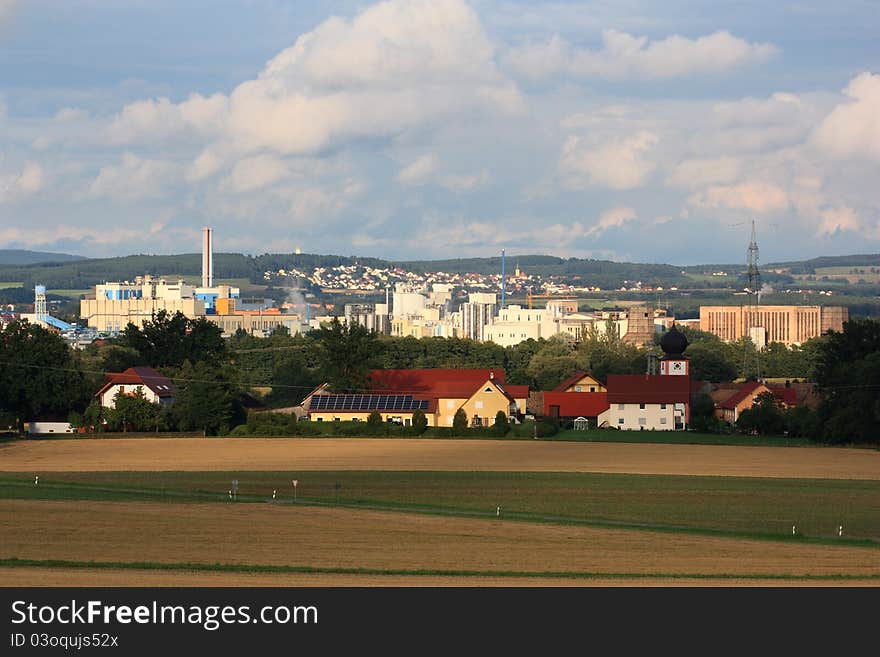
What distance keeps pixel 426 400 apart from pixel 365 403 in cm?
416

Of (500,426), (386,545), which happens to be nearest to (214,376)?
(500,426)

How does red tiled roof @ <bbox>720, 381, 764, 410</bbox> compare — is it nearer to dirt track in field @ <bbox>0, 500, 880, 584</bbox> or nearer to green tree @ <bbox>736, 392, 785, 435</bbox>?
green tree @ <bbox>736, 392, 785, 435</bbox>

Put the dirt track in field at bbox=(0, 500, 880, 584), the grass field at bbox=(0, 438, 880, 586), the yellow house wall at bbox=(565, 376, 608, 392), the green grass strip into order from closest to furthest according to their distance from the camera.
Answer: the green grass strip
the grass field at bbox=(0, 438, 880, 586)
the dirt track in field at bbox=(0, 500, 880, 584)
the yellow house wall at bbox=(565, 376, 608, 392)

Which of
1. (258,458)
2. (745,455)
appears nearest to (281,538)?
(258,458)

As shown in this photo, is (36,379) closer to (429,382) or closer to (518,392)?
(429,382)

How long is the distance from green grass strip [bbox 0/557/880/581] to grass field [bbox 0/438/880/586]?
0.07 metres

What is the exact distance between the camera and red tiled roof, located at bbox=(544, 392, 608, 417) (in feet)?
322

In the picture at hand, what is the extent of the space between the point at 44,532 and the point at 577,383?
241ft

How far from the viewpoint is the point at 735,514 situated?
142 ft

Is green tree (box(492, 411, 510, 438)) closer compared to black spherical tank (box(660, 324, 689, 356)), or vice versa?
green tree (box(492, 411, 510, 438))

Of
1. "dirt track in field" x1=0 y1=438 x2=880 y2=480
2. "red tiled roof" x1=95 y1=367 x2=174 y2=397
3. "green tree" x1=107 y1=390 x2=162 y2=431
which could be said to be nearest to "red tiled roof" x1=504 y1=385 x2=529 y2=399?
"dirt track in field" x1=0 y1=438 x2=880 y2=480

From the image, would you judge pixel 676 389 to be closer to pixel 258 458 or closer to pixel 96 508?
pixel 258 458

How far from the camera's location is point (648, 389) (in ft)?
317

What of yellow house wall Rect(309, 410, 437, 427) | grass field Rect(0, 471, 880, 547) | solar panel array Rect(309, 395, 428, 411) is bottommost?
grass field Rect(0, 471, 880, 547)
